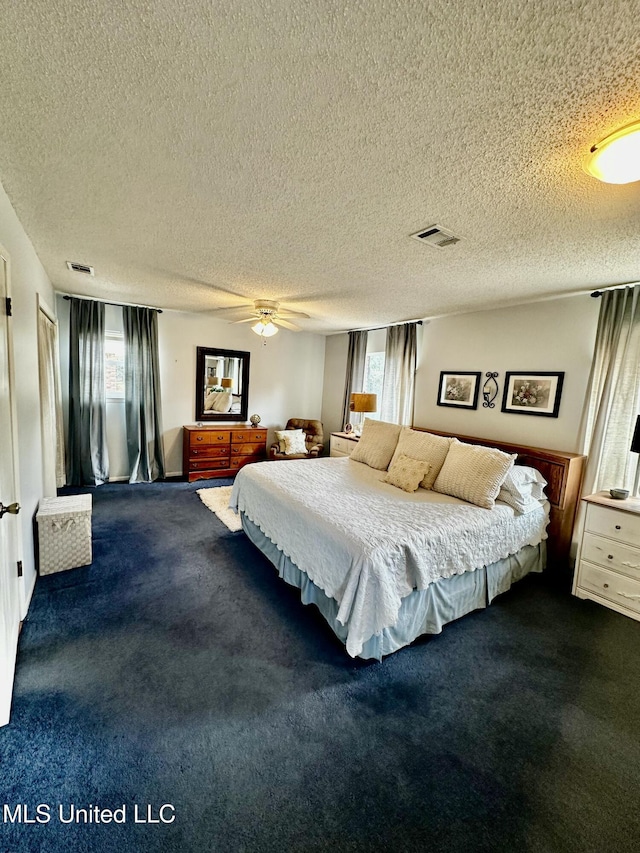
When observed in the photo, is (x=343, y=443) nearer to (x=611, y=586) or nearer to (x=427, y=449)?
(x=427, y=449)

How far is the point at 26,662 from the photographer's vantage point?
1.86 m

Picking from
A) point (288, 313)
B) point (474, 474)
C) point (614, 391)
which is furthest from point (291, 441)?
point (614, 391)

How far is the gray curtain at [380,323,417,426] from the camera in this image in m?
4.70

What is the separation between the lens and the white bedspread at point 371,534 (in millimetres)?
1866

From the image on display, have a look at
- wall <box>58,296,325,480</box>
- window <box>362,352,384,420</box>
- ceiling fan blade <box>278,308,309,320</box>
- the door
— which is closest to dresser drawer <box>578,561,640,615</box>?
window <box>362,352,384,420</box>

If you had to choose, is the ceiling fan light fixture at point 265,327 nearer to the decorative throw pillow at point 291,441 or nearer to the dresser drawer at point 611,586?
the decorative throw pillow at point 291,441

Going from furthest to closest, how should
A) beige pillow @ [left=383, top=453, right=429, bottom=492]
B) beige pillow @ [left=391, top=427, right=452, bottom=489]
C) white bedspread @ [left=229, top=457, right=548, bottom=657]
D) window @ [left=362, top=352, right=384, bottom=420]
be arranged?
1. window @ [left=362, top=352, right=384, bottom=420]
2. beige pillow @ [left=391, top=427, right=452, bottom=489]
3. beige pillow @ [left=383, top=453, right=429, bottom=492]
4. white bedspread @ [left=229, top=457, right=548, bottom=657]

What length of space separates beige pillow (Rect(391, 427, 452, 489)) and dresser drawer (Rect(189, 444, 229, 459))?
115 inches

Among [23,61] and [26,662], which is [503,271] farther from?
[26,662]

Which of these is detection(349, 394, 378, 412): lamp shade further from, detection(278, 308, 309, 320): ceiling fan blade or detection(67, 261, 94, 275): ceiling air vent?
detection(67, 261, 94, 275): ceiling air vent

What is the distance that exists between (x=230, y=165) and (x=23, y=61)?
696 millimetres

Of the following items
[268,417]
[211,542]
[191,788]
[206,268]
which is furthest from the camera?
[268,417]

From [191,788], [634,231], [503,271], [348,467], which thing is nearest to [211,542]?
[348,467]

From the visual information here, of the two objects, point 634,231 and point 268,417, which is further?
point 268,417
